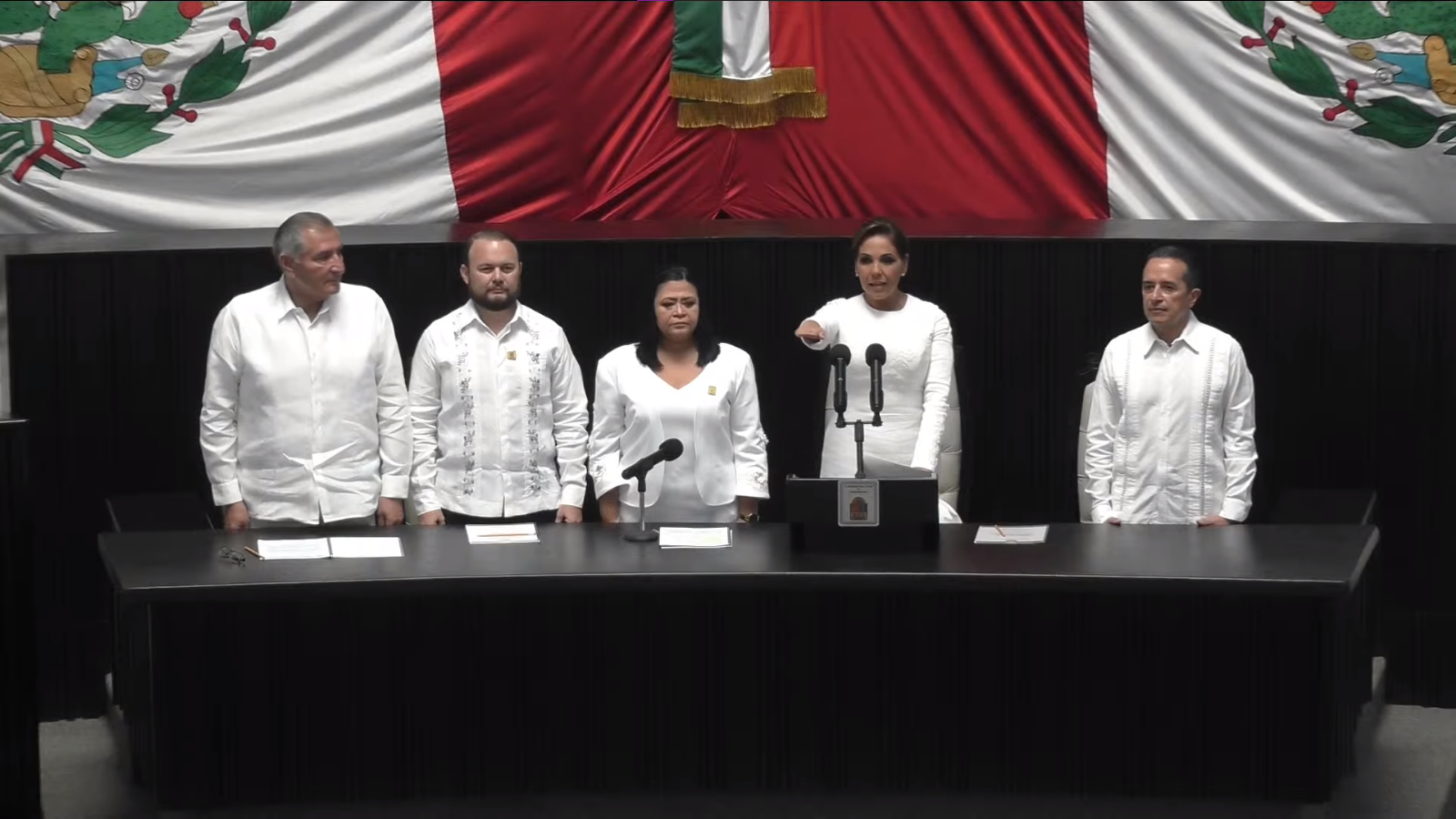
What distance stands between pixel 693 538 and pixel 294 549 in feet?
3.50

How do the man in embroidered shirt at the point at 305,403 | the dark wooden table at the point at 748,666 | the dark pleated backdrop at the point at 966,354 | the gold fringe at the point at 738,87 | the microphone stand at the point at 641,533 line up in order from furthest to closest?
the gold fringe at the point at 738,87
the dark pleated backdrop at the point at 966,354
the man in embroidered shirt at the point at 305,403
the microphone stand at the point at 641,533
the dark wooden table at the point at 748,666

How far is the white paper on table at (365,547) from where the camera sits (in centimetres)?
617

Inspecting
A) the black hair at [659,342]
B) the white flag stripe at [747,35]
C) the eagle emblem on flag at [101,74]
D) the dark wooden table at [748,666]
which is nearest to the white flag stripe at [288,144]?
the eagle emblem on flag at [101,74]

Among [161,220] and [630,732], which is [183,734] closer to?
[630,732]

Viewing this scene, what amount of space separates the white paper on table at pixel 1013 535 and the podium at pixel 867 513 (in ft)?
0.66

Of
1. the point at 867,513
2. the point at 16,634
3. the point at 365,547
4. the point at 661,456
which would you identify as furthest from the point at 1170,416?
the point at 16,634

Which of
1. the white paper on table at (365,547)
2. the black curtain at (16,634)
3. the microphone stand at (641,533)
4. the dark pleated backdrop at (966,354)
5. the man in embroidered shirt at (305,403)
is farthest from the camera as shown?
the dark pleated backdrop at (966,354)

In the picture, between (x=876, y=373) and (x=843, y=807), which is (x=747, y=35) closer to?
(x=876, y=373)

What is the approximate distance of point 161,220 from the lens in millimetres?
8602

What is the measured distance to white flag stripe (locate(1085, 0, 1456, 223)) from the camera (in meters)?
8.52

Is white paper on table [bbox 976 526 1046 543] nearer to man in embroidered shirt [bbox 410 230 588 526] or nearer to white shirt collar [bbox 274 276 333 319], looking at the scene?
man in embroidered shirt [bbox 410 230 588 526]

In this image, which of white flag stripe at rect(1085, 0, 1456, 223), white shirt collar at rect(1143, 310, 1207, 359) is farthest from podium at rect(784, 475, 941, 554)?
white flag stripe at rect(1085, 0, 1456, 223)

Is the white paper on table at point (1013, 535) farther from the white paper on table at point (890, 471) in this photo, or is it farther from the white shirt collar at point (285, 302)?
the white shirt collar at point (285, 302)

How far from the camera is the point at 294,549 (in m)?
6.19
